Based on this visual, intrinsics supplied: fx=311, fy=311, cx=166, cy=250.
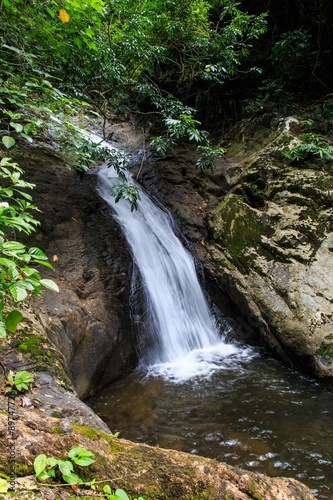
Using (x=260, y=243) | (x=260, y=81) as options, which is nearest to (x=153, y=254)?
(x=260, y=243)

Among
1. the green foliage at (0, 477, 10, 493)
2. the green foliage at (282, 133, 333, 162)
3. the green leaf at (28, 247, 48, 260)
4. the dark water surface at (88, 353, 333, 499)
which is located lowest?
the dark water surface at (88, 353, 333, 499)

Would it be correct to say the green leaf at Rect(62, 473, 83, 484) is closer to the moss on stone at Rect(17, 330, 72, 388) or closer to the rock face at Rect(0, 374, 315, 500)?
the rock face at Rect(0, 374, 315, 500)

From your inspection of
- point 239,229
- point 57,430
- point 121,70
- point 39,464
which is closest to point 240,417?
point 57,430

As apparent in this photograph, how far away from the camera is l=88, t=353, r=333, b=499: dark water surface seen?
308 cm

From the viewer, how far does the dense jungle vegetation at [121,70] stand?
3.06 metres

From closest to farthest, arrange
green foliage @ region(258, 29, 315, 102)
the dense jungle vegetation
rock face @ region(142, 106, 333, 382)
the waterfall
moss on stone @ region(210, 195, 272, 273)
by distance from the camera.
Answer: the dense jungle vegetation
rock face @ region(142, 106, 333, 382)
the waterfall
moss on stone @ region(210, 195, 272, 273)
green foliage @ region(258, 29, 315, 102)

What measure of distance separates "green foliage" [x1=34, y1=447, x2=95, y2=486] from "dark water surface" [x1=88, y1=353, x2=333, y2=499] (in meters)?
2.18

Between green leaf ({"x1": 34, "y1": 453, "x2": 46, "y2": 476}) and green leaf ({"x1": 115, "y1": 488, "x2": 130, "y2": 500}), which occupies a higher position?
green leaf ({"x1": 34, "y1": 453, "x2": 46, "y2": 476})

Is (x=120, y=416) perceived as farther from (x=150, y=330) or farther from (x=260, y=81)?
(x=260, y=81)

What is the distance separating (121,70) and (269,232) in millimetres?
4193

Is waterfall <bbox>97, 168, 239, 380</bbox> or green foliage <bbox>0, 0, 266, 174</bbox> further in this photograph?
waterfall <bbox>97, 168, 239, 380</bbox>

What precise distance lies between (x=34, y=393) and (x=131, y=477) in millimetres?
1248

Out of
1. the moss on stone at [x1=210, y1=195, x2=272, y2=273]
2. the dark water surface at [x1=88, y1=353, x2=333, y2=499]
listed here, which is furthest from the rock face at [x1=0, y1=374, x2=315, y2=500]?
the moss on stone at [x1=210, y1=195, x2=272, y2=273]

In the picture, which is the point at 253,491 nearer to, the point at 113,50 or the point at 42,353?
the point at 42,353
